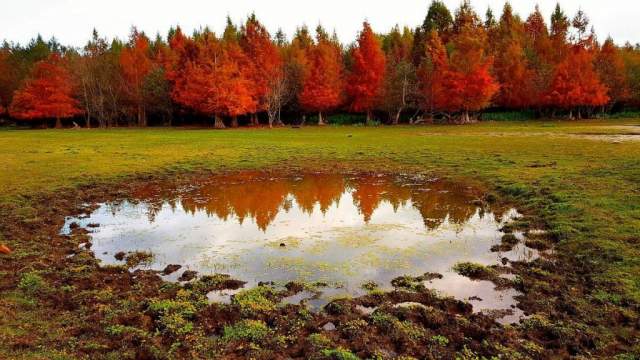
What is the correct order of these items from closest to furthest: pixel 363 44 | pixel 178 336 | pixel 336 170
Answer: pixel 178 336, pixel 336 170, pixel 363 44

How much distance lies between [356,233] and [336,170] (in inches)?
426

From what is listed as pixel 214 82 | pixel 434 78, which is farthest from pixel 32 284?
pixel 434 78

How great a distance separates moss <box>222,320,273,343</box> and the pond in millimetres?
1243

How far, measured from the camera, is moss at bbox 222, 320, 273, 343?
23.0 feet

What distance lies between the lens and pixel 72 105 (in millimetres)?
68562

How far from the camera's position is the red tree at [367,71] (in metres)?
63.4

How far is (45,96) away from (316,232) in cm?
6724

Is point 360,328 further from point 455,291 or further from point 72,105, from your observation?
point 72,105

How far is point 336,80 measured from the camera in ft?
212

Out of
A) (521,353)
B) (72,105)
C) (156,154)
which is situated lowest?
(521,353)

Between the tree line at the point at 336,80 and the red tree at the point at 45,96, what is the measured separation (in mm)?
151

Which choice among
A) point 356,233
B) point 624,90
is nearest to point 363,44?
point 624,90

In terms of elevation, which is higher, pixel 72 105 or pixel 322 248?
pixel 72 105

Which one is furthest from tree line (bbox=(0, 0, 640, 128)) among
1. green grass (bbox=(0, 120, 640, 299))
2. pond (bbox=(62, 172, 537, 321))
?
pond (bbox=(62, 172, 537, 321))
